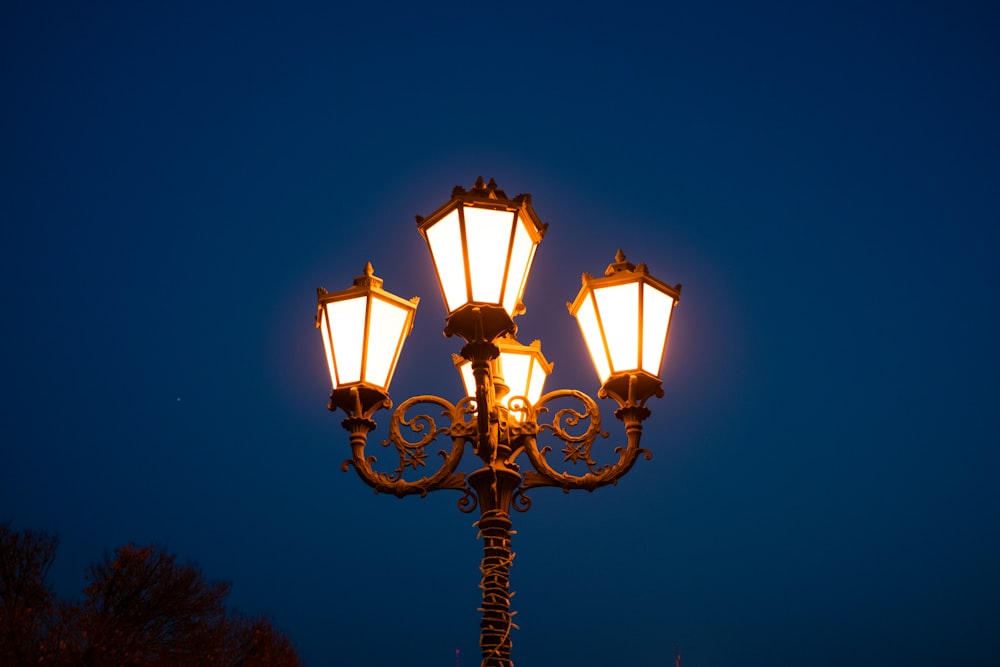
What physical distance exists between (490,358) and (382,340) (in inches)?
33.4

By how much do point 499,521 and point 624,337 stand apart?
1.10m

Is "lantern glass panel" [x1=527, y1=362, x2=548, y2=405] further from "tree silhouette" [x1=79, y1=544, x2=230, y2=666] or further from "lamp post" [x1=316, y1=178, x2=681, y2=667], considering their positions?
"tree silhouette" [x1=79, y1=544, x2=230, y2=666]

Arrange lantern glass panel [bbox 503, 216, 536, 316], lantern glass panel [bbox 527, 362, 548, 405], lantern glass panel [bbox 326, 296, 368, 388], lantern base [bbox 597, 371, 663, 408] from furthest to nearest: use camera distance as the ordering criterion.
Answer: lantern glass panel [bbox 527, 362, 548, 405] → lantern glass panel [bbox 326, 296, 368, 388] → lantern base [bbox 597, 371, 663, 408] → lantern glass panel [bbox 503, 216, 536, 316]

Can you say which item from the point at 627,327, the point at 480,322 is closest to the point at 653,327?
the point at 627,327

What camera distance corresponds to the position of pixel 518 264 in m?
4.32

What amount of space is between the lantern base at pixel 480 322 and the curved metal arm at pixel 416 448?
0.62m

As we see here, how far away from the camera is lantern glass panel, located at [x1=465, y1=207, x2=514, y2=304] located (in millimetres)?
4164

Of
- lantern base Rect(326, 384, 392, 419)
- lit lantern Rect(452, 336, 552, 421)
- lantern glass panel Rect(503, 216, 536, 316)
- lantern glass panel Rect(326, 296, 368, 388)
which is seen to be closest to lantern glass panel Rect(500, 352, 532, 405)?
lit lantern Rect(452, 336, 552, 421)

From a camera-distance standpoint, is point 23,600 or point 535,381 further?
point 23,600

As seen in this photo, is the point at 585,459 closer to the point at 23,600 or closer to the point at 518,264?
the point at 518,264

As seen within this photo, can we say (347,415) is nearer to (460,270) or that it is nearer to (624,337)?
(460,270)

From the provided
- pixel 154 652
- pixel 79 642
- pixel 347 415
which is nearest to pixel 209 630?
pixel 154 652

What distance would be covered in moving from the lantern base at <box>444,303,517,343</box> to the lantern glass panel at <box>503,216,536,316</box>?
7 cm

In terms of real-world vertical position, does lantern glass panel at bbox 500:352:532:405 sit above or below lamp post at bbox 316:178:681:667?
above
